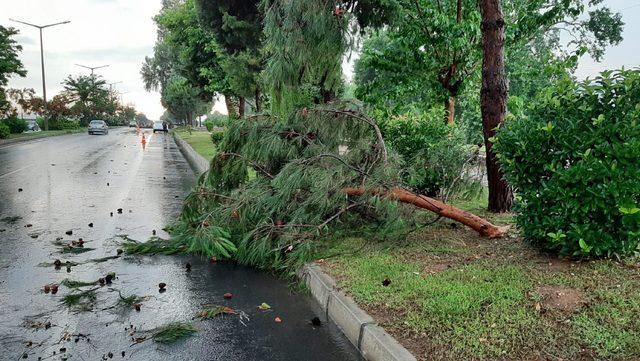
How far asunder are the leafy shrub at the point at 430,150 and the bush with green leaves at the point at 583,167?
198 centimetres

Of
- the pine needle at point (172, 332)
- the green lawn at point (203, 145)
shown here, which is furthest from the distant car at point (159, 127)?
the pine needle at point (172, 332)

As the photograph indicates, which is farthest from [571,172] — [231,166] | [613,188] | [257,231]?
[231,166]

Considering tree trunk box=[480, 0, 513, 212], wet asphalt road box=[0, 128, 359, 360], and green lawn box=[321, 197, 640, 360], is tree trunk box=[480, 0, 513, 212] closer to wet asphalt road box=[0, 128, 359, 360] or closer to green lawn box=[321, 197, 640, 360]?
green lawn box=[321, 197, 640, 360]

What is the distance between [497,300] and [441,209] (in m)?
2.32

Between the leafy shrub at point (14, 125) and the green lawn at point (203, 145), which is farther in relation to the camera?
the leafy shrub at point (14, 125)

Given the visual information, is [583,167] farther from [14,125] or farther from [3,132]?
[14,125]

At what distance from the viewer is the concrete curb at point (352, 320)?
3455 millimetres

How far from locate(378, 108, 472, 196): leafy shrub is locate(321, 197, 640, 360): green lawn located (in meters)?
1.74

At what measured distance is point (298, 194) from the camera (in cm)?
619

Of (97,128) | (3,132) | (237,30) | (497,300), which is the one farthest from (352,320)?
(97,128)

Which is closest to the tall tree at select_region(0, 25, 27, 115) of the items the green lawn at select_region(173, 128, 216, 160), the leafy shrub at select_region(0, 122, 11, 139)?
the leafy shrub at select_region(0, 122, 11, 139)

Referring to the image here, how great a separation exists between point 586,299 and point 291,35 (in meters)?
6.10

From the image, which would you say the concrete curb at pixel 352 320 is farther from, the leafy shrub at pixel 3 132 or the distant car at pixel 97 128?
the distant car at pixel 97 128

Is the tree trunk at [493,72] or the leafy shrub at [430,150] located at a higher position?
the tree trunk at [493,72]
